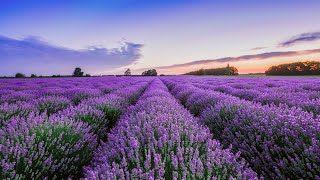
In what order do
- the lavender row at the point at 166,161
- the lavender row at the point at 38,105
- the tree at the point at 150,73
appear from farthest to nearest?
the tree at the point at 150,73 → the lavender row at the point at 38,105 → the lavender row at the point at 166,161

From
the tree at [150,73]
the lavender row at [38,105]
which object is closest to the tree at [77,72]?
the tree at [150,73]

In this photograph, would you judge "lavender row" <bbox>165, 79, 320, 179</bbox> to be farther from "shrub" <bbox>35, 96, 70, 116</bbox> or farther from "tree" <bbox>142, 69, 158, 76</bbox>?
"tree" <bbox>142, 69, 158, 76</bbox>

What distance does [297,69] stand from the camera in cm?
5534

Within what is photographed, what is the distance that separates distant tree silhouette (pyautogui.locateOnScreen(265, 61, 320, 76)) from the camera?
171 ft

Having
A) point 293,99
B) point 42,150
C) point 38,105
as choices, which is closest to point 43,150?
point 42,150

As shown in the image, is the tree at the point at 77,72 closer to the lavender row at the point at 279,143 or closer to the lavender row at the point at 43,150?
the lavender row at the point at 43,150

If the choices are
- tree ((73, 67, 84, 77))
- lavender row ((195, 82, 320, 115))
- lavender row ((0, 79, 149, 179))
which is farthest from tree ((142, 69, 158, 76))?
lavender row ((0, 79, 149, 179))

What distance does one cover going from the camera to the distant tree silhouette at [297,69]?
2055 inches

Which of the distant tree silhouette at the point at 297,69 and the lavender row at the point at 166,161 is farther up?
the lavender row at the point at 166,161

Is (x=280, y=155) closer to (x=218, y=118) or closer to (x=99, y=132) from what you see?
(x=218, y=118)

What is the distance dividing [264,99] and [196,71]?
3261 inches

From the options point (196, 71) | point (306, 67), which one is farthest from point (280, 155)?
point (196, 71)

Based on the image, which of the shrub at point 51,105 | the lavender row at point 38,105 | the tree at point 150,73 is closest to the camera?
the lavender row at point 38,105

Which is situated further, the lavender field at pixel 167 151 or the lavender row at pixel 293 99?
the lavender row at pixel 293 99
